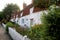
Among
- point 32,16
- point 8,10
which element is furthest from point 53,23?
point 8,10

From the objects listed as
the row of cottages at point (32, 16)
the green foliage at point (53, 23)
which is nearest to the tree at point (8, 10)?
the row of cottages at point (32, 16)

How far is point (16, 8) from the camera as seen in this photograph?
55156 millimetres

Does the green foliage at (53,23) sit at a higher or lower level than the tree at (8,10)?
lower

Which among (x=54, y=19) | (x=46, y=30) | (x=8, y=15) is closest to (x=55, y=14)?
(x=54, y=19)

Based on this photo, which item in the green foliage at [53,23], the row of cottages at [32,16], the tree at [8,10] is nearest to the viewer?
the green foliage at [53,23]

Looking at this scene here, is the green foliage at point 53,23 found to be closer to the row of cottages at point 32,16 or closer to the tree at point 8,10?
the row of cottages at point 32,16

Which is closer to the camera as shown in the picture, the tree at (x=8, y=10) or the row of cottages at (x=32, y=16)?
the row of cottages at (x=32, y=16)

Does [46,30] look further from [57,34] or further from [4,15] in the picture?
[4,15]

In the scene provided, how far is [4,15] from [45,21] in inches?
1956

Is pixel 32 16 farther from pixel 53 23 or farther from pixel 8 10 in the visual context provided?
pixel 8 10

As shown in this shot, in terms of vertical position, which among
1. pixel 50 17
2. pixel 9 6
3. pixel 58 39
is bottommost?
pixel 58 39

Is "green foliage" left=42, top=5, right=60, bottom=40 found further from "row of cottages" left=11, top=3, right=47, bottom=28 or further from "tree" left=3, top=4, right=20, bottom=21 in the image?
"tree" left=3, top=4, right=20, bottom=21

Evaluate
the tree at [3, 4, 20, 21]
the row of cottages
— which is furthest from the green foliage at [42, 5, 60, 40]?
the tree at [3, 4, 20, 21]

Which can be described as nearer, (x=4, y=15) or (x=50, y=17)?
(x=50, y=17)
